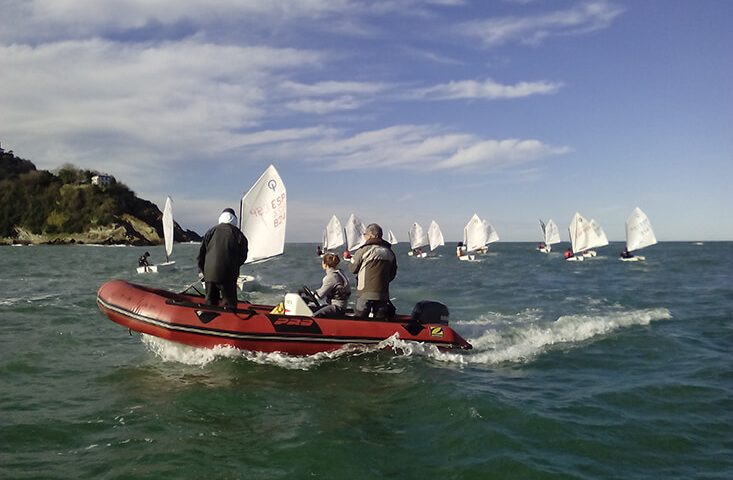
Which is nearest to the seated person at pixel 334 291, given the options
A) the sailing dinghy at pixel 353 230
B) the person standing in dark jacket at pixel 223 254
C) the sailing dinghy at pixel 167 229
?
the person standing in dark jacket at pixel 223 254

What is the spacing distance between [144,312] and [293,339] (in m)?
2.59

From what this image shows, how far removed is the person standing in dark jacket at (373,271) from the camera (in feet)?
30.5

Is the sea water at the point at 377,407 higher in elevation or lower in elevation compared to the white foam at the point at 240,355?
lower

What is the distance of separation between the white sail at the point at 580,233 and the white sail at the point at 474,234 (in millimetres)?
11400

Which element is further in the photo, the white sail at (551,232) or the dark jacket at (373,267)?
the white sail at (551,232)

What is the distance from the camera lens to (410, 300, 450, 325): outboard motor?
10.1 metres

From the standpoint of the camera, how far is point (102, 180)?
13288cm

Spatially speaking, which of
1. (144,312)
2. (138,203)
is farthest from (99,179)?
(144,312)

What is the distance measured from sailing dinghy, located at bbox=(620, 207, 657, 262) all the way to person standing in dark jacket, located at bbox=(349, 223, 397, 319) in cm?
4555

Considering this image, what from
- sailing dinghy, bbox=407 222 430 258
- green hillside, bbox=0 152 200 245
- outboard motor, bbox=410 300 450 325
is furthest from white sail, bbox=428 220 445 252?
green hillside, bbox=0 152 200 245

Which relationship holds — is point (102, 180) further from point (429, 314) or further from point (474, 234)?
point (429, 314)

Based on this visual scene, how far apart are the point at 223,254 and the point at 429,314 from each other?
13.2ft

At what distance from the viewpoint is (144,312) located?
9.05 m

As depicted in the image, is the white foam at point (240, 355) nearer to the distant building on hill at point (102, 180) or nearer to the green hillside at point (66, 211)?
the green hillside at point (66, 211)
